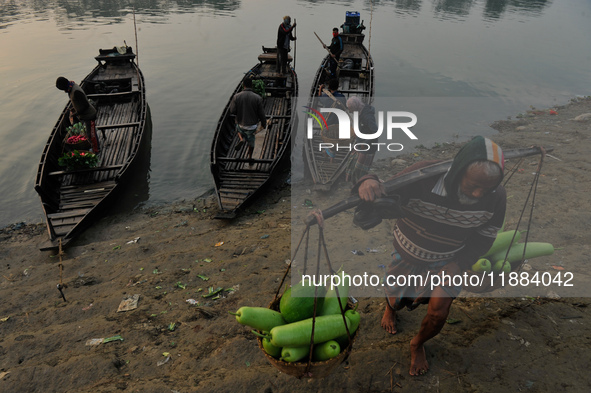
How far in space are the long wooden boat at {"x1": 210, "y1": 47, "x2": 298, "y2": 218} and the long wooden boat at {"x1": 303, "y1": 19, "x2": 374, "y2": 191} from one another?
74 cm

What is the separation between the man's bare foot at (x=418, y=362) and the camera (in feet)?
11.2

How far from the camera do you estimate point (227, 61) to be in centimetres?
2106

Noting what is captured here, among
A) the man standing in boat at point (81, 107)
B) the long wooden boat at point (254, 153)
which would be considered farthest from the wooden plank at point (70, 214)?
the long wooden boat at point (254, 153)

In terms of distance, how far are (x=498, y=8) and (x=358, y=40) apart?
96.6ft

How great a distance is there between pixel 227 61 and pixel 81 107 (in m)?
14.0

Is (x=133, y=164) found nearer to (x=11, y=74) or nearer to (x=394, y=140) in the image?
(x=394, y=140)

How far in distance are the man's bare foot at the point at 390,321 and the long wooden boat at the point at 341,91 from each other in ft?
14.5

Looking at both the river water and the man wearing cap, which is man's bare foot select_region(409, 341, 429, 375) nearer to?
the man wearing cap

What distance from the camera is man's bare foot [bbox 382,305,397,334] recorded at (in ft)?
13.1

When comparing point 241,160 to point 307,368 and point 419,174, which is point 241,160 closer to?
point 419,174

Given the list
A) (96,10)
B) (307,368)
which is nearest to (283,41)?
(307,368)

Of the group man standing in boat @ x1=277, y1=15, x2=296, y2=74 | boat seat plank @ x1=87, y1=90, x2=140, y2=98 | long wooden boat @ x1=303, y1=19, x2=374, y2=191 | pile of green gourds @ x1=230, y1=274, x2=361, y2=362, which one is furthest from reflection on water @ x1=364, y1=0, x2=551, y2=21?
pile of green gourds @ x1=230, y1=274, x2=361, y2=362

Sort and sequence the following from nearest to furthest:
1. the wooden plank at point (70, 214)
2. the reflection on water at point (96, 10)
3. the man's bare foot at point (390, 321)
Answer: the man's bare foot at point (390, 321) < the wooden plank at point (70, 214) < the reflection on water at point (96, 10)

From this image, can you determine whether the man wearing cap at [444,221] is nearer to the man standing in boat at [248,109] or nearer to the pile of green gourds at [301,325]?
the pile of green gourds at [301,325]
